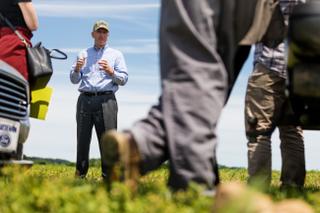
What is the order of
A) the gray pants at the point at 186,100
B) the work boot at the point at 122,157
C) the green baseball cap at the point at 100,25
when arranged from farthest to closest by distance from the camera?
the green baseball cap at the point at 100,25 < the gray pants at the point at 186,100 < the work boot at the point at 122,157

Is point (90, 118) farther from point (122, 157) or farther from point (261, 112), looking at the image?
point (122, 157)

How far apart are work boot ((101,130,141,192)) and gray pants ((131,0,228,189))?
7 cm

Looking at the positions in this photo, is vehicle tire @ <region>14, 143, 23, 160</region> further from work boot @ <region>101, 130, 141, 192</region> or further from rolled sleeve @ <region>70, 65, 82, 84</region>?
rolled sleeve @ <region>70, 65, 82, 84</region>

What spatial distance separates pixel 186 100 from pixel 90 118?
6.59 m

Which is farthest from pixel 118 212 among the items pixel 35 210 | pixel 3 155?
pixel 3 155

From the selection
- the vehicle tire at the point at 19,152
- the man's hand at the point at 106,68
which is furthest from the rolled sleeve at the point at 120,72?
the vehicle tire at the point at 19,152

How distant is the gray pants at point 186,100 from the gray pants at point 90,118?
249 inches

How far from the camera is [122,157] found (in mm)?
3031

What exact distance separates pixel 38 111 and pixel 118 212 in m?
3.60

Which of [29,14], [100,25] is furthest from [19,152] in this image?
[100,25]

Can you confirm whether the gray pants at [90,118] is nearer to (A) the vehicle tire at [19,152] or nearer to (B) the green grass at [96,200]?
(A) the vehicle tire at [19,152]

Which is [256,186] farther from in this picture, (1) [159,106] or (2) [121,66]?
(2) [121,66]

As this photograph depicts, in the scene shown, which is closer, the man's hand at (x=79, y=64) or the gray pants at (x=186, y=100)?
the gray pants at (x=186, y=100)

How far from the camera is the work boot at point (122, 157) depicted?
302cm
